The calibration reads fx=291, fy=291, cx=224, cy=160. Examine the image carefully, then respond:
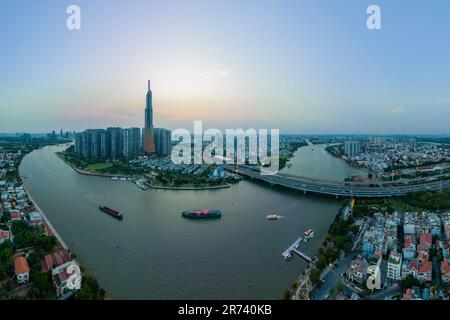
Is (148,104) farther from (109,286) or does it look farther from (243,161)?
(109,286)

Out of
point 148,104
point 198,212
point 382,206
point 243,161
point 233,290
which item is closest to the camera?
point 233,290

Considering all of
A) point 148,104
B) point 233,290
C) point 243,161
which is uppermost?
point 148,104

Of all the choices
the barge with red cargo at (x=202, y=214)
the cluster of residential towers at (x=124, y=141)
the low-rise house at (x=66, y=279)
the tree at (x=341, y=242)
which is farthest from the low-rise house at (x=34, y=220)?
the cluster of residential towers at (x=124, y=141)

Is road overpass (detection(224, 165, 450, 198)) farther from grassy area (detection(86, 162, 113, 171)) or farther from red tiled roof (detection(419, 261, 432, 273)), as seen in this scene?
grassy area (detection(86, 162, 113, 171))

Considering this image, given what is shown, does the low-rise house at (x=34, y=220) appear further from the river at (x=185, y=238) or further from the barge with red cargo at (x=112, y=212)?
the barge with red cargo at (x=112, y=212)

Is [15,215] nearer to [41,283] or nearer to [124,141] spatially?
[41,283]

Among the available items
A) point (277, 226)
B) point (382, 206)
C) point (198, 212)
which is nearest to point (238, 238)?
point (277, 226)
